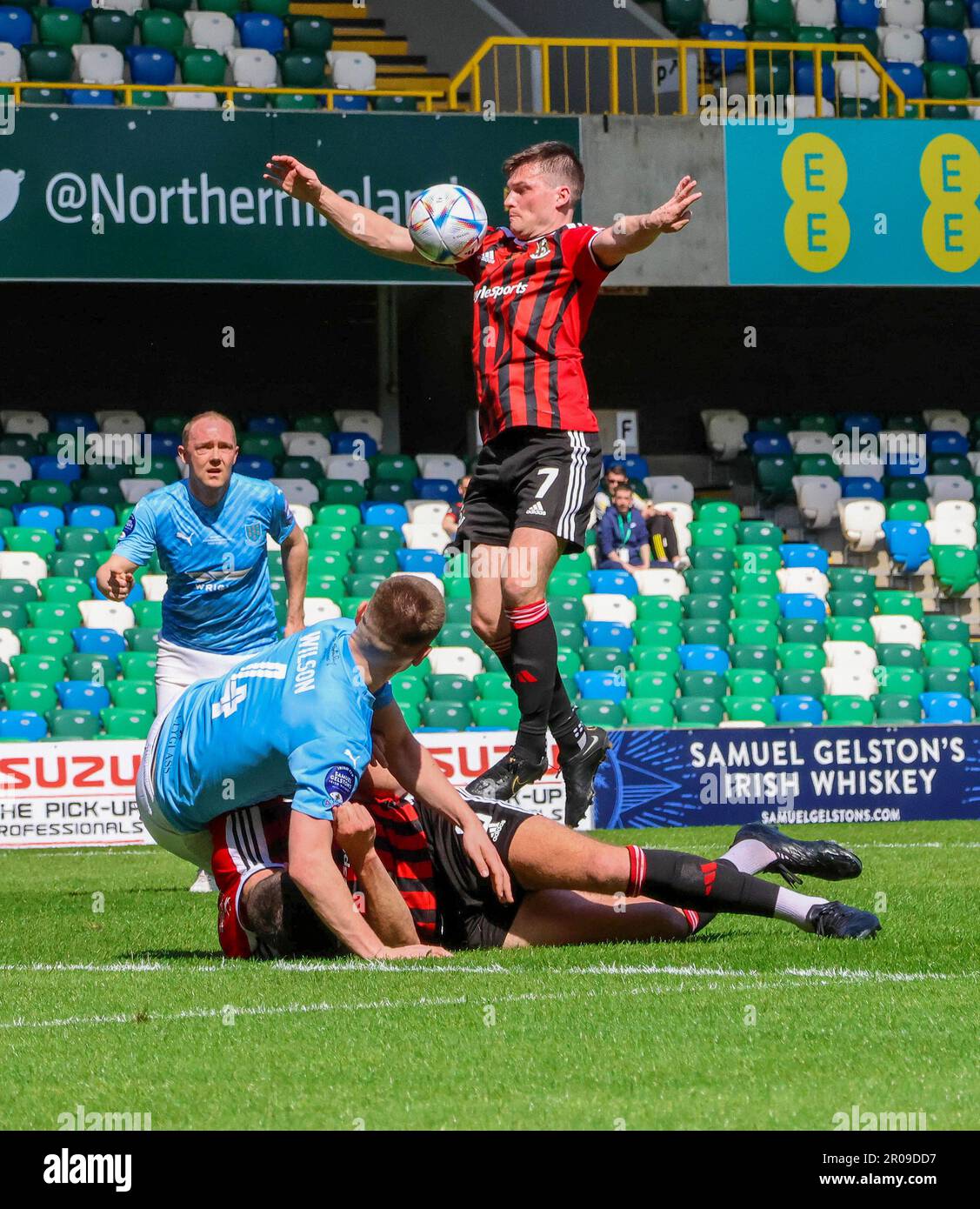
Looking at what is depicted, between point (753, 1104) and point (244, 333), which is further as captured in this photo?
point (244, 333)

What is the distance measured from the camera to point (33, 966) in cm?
575

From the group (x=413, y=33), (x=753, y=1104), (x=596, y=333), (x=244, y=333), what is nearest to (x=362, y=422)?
(x=244, y=333)

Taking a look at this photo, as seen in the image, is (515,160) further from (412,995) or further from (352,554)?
(352,554)

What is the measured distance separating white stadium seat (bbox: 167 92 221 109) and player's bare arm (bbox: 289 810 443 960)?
13777 mm

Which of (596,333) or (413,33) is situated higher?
(413,33)

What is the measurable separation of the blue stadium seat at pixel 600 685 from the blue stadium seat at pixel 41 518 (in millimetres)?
5100

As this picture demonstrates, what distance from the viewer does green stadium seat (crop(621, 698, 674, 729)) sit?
49.9 feet

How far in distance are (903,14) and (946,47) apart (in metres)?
0.69

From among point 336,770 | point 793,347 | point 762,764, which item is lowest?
point 762,764

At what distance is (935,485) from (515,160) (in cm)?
1351

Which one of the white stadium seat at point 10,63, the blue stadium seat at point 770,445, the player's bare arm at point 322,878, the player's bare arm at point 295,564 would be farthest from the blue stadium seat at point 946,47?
the player's bare arm at point 322,878

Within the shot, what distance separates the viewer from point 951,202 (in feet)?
60.2

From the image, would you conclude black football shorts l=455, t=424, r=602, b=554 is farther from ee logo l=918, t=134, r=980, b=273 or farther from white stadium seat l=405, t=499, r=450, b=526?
ee logo l=918, t=134, r=980, b=273

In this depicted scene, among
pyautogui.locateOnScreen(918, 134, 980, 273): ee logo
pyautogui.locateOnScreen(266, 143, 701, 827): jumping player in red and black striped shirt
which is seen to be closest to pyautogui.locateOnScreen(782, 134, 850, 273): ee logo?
pyautogui.locateOnScreen(918, 134, 980, 273): ee logo
